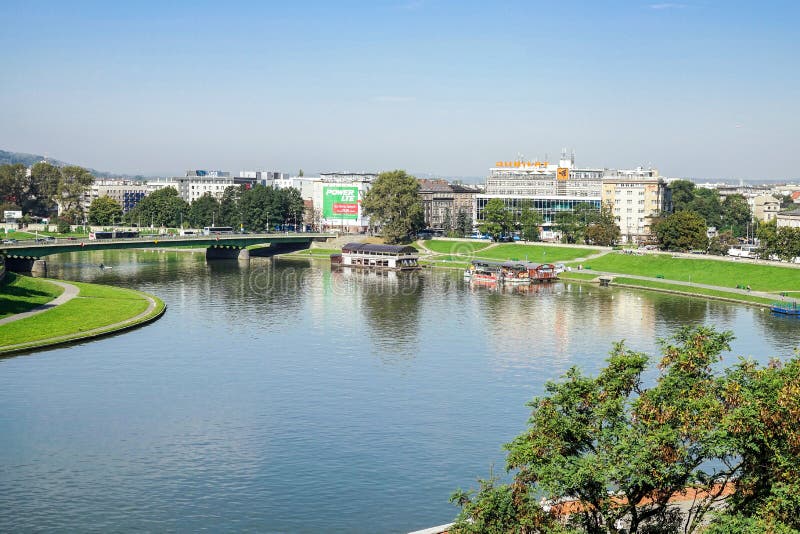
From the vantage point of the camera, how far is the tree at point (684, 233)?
5974 inches

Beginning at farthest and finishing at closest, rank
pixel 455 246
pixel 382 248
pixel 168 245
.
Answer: pixel 455 246
pixel 382 248
pixel 168 245

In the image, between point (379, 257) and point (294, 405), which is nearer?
point (294, 405)

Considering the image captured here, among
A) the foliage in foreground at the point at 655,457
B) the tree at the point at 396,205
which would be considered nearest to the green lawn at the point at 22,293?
the foliage in foreground at the point at 655,457

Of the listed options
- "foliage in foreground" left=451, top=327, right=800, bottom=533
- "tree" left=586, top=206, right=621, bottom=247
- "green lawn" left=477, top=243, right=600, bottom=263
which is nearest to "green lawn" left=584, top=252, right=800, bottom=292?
"green lawn" left=477, top=243, right=600, bottom=263

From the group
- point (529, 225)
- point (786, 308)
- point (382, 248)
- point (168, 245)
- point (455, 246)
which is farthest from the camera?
point (455, 246)

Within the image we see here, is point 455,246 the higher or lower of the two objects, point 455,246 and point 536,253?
the higher

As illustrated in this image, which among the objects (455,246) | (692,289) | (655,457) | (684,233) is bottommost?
(692,289)

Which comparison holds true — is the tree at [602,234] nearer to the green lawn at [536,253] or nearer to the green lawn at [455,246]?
the green lawn at [536,253]

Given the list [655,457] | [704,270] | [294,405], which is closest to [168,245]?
[704,270]

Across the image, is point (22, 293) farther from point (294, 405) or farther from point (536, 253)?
point (536, 253)

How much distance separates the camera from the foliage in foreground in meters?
30.0

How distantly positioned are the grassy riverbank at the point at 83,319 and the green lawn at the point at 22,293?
285 centimetres

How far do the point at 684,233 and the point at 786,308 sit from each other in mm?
49234

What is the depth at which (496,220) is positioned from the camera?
604 ft
